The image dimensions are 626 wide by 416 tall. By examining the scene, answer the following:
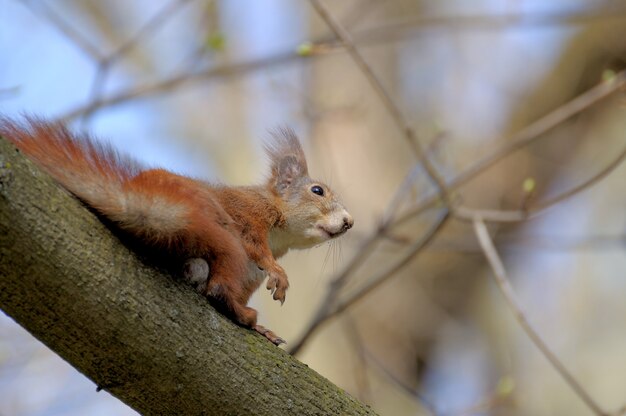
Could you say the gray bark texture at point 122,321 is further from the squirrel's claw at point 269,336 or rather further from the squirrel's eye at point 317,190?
the squirrel's eye at point 317,190

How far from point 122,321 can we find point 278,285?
0.74m

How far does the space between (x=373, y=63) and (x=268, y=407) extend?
554cm

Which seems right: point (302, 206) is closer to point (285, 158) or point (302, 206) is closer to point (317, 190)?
point (317, 190)

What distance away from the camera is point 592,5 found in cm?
618

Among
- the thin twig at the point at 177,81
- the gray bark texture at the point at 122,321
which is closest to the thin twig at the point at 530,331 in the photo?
the gray bark texture at the point at 122,321

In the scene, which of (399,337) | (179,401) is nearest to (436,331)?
(399,337)

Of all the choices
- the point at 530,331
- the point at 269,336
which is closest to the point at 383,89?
the point at 530,331

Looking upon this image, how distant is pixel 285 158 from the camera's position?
355 cm

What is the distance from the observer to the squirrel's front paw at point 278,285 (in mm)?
2576

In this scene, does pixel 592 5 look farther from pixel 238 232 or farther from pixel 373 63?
pixel 238 232

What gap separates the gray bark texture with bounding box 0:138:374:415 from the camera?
1.80 metres

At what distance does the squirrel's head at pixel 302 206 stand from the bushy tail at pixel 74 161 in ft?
3.67

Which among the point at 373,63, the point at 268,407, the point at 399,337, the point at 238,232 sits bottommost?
the point at 268,407

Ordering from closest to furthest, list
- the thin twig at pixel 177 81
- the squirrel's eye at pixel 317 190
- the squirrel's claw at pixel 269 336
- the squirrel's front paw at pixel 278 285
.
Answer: the squirrel's claw at pixel 269 336, the squirrel's front paw at pixel 278 285, the squirrel's eye at pixel 317 190, the thin twig at pixel 177 81
